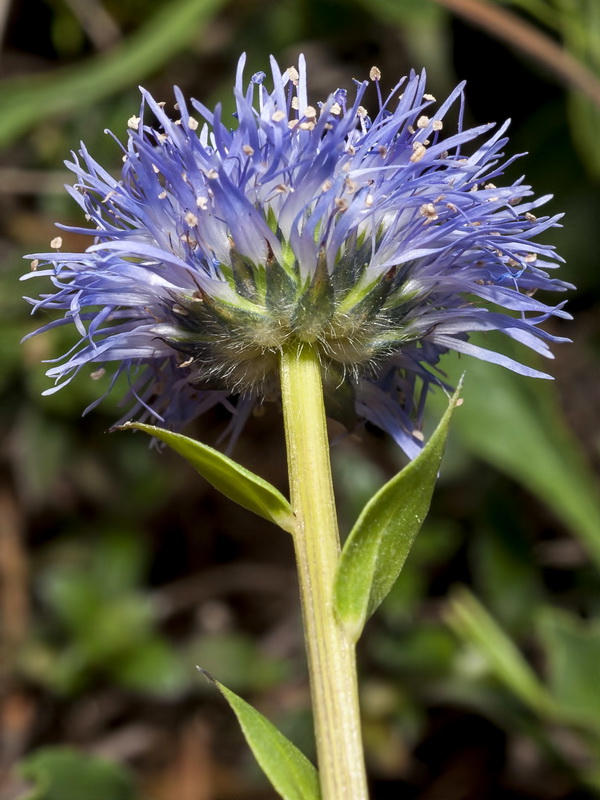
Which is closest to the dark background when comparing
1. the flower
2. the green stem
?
the flower

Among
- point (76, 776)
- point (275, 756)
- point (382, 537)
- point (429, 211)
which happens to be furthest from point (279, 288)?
point (76, 776)

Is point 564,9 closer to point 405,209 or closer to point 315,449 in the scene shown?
point 405,209

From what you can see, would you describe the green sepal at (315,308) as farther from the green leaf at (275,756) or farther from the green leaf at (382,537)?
the green leaf at (275,756)

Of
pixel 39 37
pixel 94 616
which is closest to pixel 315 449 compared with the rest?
pixel 94 616

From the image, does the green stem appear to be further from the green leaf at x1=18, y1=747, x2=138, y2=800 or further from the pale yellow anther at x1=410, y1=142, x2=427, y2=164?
the green leaf at x1=18, y1=747, x2=138, y2=800

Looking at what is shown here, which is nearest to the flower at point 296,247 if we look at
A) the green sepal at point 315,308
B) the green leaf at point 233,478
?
the green sepal at point 315,308

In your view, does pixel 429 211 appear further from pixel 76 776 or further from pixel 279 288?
pixel 76 776

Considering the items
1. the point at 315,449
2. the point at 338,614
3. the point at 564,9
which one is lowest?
the point at 338,614
